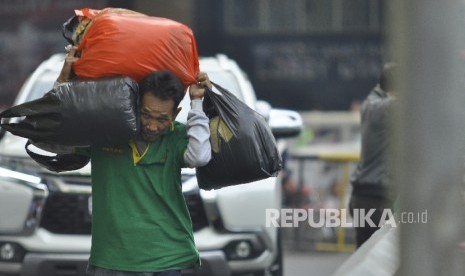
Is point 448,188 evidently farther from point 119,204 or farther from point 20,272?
point 20,272

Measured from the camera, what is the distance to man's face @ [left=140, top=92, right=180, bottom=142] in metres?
4.79

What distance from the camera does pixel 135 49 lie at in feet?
16.4

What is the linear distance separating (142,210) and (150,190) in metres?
0.09

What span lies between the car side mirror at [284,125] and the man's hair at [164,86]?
3240 mm

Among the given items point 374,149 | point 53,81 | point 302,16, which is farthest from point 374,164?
point 302,16

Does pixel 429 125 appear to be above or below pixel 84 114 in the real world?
above

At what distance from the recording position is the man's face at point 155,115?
4.79m

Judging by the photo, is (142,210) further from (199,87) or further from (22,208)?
(22,208)

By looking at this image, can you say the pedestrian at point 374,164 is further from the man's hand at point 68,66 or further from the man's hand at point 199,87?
the man's hand at point 68,66

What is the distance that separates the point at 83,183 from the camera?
24.8 feet

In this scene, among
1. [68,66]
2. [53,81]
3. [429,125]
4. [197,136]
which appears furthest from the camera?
[53,81]

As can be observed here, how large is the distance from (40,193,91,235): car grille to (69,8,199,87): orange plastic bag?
98.1 inches

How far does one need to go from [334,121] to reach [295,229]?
4916 millimetres

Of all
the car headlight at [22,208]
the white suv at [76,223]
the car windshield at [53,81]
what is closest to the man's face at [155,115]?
the white suv at [76,223]
